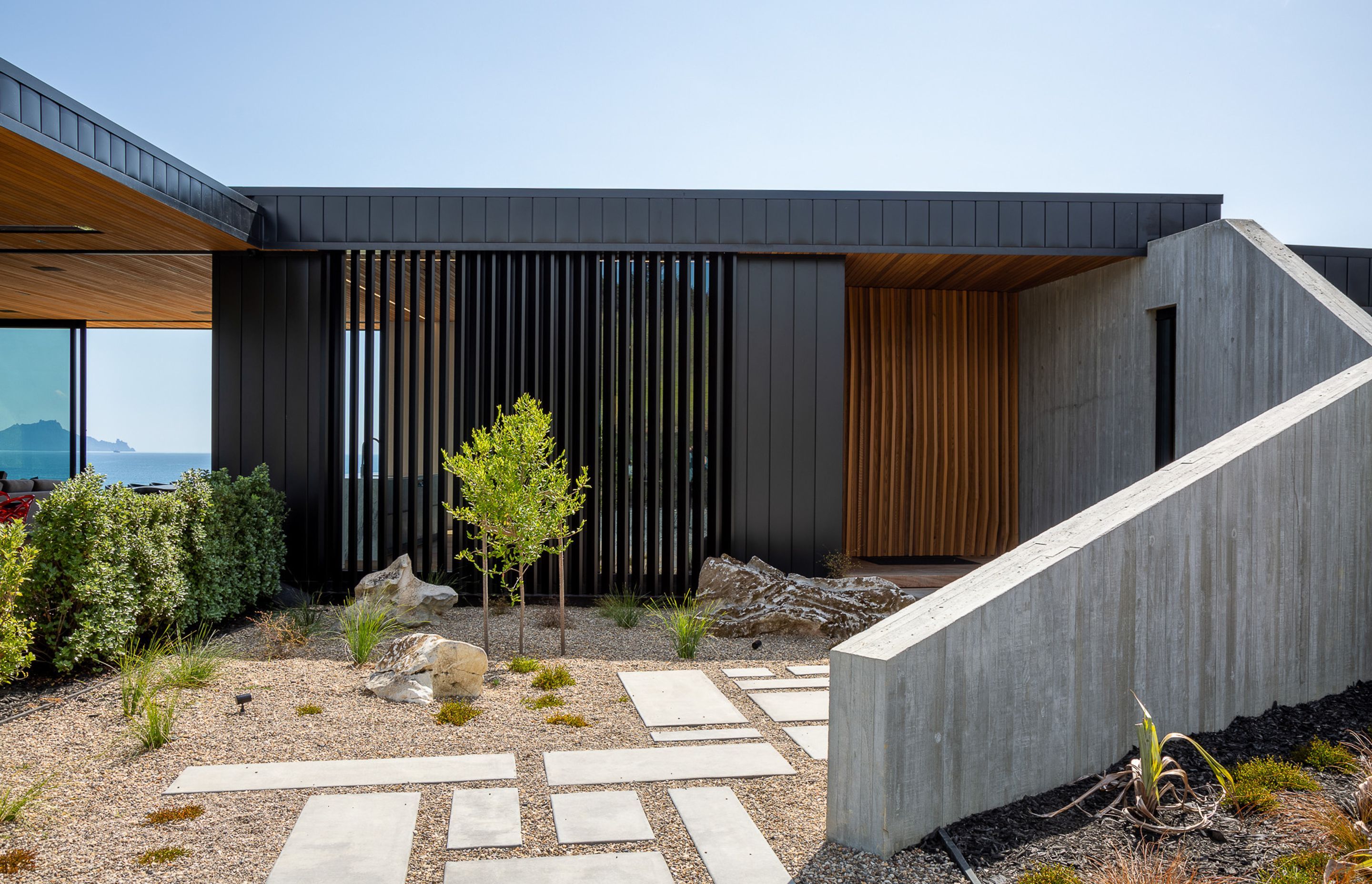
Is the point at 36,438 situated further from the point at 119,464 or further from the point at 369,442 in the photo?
the point at 119,464

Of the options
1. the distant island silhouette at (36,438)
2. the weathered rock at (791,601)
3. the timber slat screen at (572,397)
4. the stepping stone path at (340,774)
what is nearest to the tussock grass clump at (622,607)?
the timber slat screen at (572,397)

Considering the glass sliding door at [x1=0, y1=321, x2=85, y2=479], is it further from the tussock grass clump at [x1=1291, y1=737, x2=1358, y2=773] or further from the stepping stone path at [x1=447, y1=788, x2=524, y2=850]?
the tussock grass clump at [x1=1291, y1=737, x2=1358, y2=773]

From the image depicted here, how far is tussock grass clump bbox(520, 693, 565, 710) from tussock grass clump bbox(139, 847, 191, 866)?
67.2 inches

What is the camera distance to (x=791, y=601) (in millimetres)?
5703

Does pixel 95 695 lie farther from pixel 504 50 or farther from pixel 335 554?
pixel 504 50

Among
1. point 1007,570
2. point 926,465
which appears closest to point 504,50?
point 926,465

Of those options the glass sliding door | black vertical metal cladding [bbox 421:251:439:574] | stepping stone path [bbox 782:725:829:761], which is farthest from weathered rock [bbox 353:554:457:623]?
the glass sliding door

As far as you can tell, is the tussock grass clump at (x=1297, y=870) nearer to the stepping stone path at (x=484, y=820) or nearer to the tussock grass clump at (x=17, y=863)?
the stepping stone path at (x=484, y=820)

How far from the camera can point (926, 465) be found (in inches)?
356

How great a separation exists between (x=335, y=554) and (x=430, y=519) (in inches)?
32.8

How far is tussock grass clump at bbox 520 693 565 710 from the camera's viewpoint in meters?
3.96

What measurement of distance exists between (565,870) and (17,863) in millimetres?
1606

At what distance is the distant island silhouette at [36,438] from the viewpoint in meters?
12.1

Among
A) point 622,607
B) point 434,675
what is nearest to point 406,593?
point 622,607
